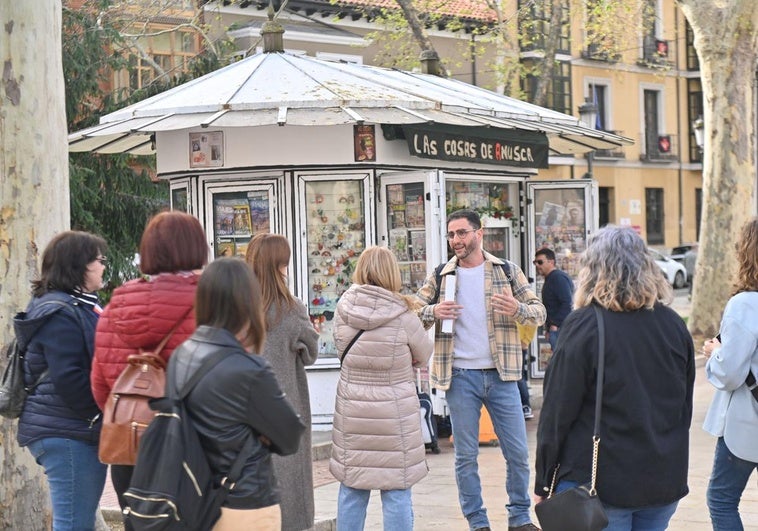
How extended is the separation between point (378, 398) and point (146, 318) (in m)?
2.12

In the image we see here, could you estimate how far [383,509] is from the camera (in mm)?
6516

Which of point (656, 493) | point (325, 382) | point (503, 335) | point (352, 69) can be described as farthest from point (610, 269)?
point (352, 69)

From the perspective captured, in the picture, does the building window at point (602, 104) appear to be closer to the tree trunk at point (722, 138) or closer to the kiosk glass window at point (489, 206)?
the tree trunk at point (722, 138)

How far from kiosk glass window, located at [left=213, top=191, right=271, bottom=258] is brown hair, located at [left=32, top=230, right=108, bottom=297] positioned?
6.04 m

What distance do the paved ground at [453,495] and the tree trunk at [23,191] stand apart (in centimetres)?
182

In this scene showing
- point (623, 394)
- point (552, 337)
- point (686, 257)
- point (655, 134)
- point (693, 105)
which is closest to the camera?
point (623, 394)

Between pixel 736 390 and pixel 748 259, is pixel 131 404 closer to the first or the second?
pixel 736 390

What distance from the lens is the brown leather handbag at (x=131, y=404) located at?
4.49 meters

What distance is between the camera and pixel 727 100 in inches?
778

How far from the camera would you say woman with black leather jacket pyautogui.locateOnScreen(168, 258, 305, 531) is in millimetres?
3979

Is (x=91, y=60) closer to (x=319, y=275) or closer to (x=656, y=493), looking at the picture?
(x=319, y=275)

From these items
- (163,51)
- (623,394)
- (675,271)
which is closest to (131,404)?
(623,394)

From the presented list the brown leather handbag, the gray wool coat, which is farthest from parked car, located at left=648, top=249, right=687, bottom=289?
the brown leather handbag

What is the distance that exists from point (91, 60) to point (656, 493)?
16.1m
